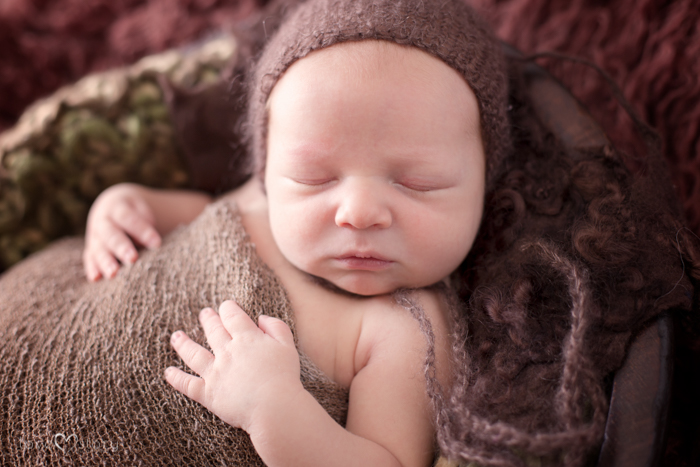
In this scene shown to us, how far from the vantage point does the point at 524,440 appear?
0.61 meters

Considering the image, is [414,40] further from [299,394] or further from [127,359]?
[127,359]

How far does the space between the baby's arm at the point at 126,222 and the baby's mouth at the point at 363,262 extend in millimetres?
413

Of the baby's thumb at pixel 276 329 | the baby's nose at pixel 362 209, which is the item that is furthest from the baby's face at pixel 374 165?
the baby's thumb at pixel 276 329

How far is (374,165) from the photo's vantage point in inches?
29.6

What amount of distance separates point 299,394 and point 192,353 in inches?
7.0

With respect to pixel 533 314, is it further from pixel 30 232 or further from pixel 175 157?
pixel 30 232

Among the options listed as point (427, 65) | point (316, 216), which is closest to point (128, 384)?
point (316, 216)

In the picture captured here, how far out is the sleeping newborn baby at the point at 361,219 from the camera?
698 mm

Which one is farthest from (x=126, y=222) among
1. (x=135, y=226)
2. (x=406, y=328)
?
(x=406, y=328)

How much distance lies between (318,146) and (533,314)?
395mm

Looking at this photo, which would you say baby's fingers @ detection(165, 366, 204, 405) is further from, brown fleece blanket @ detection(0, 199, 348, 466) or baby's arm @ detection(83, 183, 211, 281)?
baby's arm @ detection(83, 183, 211, 281)

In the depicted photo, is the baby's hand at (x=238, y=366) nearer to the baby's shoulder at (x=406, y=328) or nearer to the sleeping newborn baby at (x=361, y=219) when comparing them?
the sleeping newborn baby at (x=361, y=219)

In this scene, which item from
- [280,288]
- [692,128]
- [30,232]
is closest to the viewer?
[280,288]

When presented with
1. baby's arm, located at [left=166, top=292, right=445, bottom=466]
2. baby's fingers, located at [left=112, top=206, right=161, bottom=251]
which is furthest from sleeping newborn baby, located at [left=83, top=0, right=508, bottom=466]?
baby's fingers, located at [left=112, top=206, right=161, bottom=251]
